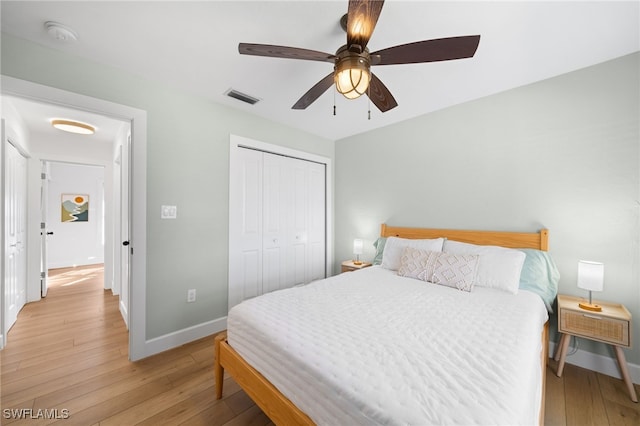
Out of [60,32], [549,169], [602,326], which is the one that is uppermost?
[60,32]

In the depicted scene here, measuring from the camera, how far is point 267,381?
50.8 inches

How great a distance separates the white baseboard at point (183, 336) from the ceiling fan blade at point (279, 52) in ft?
8.17

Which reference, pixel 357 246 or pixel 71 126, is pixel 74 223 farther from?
pixel 357 246

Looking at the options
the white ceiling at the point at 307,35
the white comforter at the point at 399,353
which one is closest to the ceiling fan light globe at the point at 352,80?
the white ceiling at the point at 307,35

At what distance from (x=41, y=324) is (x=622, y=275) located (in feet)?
18.3

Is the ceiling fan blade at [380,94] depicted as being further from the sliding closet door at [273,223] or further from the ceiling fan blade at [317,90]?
the sliding closet door at [273,223]

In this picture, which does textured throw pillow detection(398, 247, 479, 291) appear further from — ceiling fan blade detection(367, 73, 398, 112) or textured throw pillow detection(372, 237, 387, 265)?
ceiling fan blade detection(367, 73, 398, 112)

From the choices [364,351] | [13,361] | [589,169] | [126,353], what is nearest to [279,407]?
[364,351]

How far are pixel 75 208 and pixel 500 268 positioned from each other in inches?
325

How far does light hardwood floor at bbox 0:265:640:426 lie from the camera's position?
1.53 metres

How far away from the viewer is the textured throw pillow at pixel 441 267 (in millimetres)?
2056

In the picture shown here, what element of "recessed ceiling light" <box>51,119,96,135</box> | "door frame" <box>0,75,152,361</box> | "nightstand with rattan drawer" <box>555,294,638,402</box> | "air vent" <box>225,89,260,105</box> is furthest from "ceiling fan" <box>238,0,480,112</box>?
"recessed ceiling light" <box>51,119,96,135</box>

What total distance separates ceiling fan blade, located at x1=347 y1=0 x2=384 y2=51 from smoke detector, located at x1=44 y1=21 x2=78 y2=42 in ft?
6.20

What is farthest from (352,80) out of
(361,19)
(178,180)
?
(178,180)
